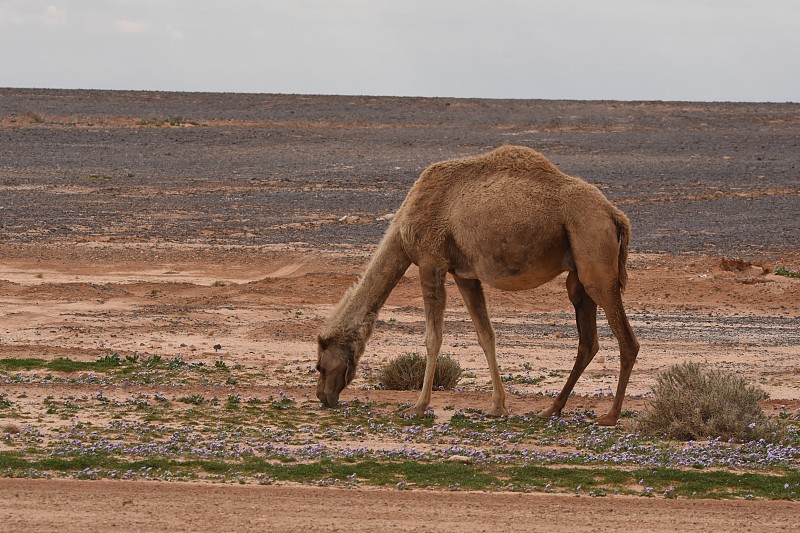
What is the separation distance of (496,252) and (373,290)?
166 centimetres

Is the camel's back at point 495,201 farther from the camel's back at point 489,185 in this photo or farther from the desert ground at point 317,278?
the desert ground at point 317,278

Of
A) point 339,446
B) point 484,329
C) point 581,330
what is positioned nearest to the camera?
point 339,446

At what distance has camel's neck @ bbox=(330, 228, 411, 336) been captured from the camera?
43.4 ft

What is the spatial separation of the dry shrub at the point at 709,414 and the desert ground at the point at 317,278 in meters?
1.71

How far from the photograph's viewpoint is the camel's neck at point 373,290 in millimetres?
13242

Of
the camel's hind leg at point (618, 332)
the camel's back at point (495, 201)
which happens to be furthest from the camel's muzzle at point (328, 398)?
the camel's hind leg at point (618, 332)

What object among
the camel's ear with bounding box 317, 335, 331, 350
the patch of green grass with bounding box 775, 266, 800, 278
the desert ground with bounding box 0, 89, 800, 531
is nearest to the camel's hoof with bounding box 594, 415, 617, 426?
the desert ground with bounding box 0, 89, 800, 531

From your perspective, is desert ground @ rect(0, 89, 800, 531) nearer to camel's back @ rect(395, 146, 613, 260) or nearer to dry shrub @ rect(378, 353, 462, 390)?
dry shrub @ rect(378, 353, 462, 390)

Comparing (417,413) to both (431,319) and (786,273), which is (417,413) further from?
(786,273)

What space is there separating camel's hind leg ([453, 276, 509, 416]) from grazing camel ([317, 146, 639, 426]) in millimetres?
11

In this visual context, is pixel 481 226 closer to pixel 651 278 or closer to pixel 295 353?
pixel 295 353

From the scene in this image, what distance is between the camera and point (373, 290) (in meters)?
13.3

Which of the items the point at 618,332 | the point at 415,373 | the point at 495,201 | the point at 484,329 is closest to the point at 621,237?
the point at 618,332

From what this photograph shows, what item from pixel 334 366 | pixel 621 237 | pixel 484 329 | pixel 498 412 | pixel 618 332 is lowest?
pixel 498 412
